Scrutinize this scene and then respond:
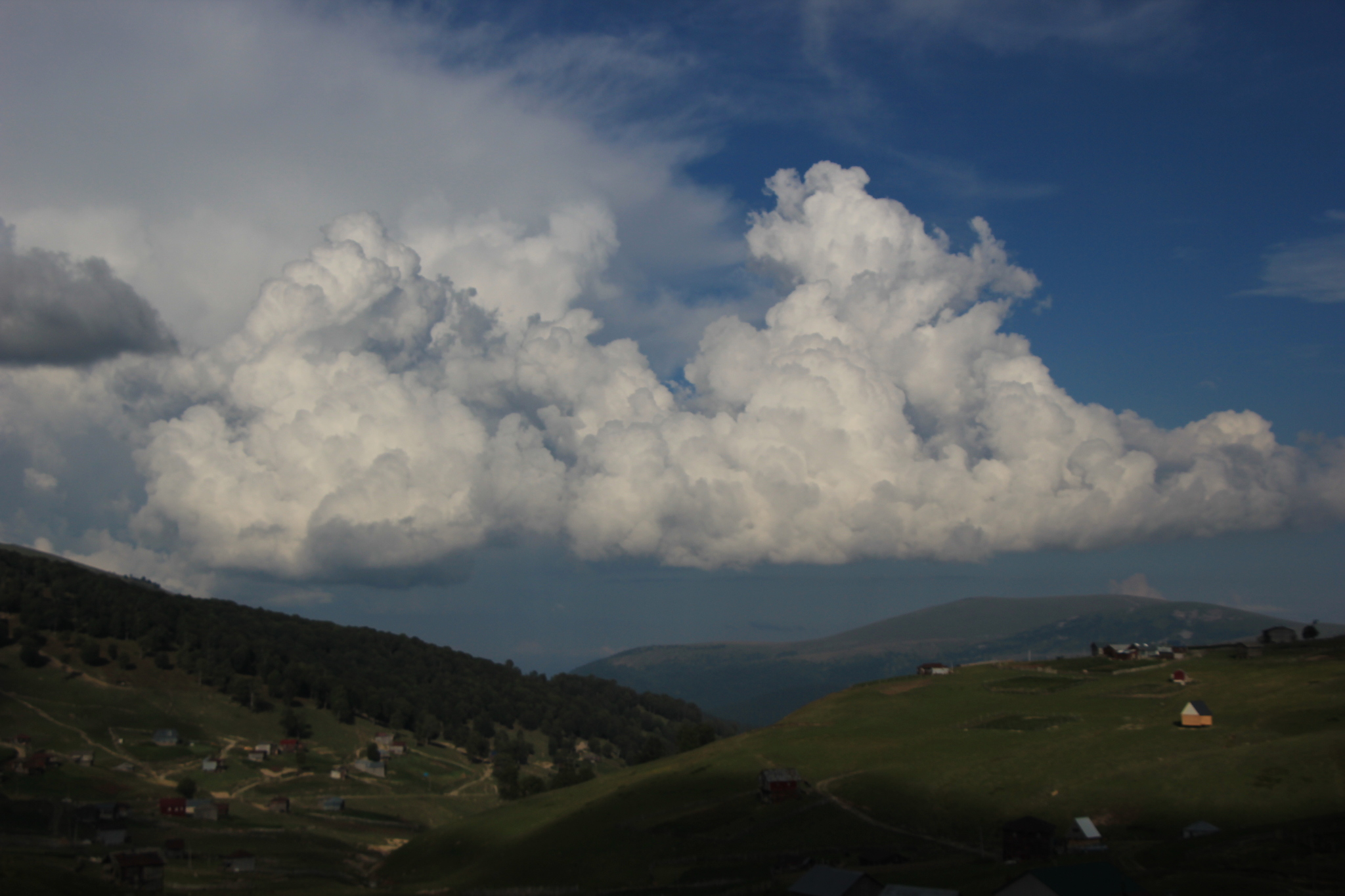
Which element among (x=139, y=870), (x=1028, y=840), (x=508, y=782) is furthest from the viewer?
(x=508, y=782)

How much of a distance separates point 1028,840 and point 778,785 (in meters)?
33.4

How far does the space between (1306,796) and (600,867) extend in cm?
6666

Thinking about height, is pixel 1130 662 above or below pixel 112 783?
above

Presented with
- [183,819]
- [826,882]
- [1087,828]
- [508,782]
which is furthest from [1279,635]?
[183,819]

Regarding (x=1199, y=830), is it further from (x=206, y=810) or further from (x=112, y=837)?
(x=206, y=810)

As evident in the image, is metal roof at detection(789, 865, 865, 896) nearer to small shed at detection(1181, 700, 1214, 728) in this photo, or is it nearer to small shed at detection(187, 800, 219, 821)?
small shed at detection(1181, 700, 1214, 728)

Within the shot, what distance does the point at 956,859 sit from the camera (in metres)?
77.6

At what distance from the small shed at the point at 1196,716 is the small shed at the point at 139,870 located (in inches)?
4635

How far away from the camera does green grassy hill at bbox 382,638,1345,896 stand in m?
72.9

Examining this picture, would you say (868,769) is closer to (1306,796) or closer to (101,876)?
(1306,796)

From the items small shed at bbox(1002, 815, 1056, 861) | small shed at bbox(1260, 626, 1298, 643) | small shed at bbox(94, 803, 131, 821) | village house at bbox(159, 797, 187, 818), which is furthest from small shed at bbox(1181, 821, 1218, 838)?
small shed at bbox(1260, 626, 1298, 643)

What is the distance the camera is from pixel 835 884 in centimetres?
6756

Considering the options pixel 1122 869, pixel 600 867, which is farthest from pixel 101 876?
pixel 1122 869

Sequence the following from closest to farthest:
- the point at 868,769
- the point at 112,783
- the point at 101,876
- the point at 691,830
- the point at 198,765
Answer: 1. the point at 101,876
2. the point at 691,830
3. the point at 868,769
4. the point at 112,783
5. the point at 198,765
